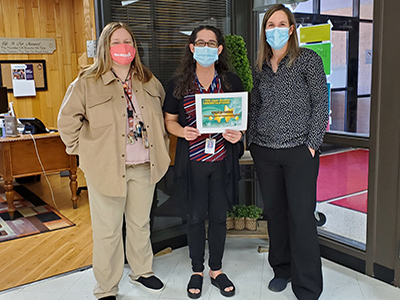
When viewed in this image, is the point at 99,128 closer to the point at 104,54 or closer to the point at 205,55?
the point at 104,54

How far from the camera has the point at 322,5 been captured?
→ 2.73m

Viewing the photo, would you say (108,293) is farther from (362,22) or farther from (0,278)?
(362,22)

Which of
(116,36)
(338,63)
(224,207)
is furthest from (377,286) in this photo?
(116,36)

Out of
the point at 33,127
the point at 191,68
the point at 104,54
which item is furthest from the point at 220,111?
the point at 33,127

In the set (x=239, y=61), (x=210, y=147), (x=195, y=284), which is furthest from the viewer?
(x=239, y=61)

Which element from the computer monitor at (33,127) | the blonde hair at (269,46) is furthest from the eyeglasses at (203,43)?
the computer monitor at (33,127)

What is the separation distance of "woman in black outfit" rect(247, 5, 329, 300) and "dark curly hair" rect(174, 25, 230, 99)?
0.21 meters

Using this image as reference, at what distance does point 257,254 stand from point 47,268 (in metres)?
1.51

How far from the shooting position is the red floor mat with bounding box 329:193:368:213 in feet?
8.71

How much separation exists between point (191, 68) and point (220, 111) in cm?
31

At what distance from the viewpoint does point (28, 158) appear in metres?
4.21

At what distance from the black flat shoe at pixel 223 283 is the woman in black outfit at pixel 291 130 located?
376 millimetres

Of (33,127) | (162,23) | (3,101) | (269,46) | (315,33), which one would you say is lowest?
(33,127)

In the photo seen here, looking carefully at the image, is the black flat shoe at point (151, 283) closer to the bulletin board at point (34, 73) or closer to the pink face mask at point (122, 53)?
the pink face mask at point (122, 53)
